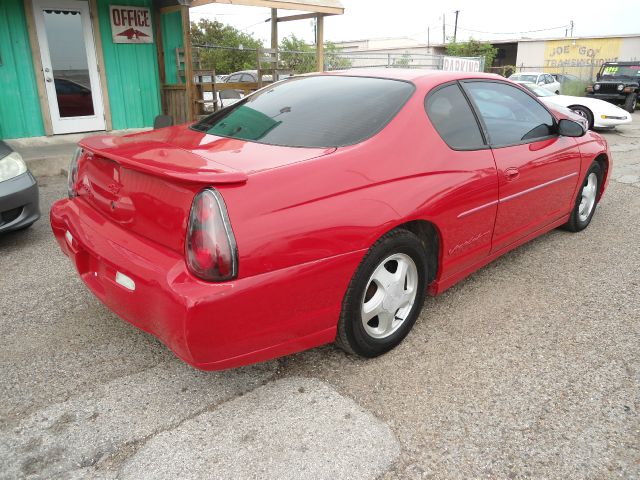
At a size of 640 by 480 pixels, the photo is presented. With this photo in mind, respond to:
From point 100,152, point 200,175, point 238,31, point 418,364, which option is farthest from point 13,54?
point 238,31

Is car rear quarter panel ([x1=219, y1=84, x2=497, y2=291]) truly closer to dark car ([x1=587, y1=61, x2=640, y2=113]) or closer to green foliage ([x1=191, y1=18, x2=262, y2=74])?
dark car ([x1=587, y1=61, x2=640, y2=113])

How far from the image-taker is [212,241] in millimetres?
1899

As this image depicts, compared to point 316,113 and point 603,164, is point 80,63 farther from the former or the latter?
point 603,164

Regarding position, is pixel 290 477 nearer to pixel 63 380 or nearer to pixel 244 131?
pixel 63 380

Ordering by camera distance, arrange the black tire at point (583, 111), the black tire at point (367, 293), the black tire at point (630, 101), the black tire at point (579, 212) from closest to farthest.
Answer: the black tire at point (367, 293), the black tire at point (579, 212), the black tire at point (583, 111), the black tire at point (630, 101)

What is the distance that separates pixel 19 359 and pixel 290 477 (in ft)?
5.26

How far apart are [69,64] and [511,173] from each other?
24.4ft

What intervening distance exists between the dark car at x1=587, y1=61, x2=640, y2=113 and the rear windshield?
735 inches

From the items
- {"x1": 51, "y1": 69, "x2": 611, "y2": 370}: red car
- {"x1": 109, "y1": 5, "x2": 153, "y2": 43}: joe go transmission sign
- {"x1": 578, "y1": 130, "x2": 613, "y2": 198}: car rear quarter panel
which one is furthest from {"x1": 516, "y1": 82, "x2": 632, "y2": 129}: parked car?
{"x1": 51, "y1": 69, "x2": 611, "y2": 370}: red car

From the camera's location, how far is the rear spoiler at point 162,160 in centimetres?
196

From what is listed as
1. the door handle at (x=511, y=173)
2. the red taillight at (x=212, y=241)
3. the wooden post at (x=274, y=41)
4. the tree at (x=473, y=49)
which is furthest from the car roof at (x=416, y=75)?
the tree at (x=473, y=49)

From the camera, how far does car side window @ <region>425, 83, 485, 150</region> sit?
9.14 feet

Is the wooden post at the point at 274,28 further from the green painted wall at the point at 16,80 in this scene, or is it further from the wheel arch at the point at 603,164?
the wheel arch at the point at 603,164

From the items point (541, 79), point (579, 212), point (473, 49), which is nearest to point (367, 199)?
point (579, 212)
